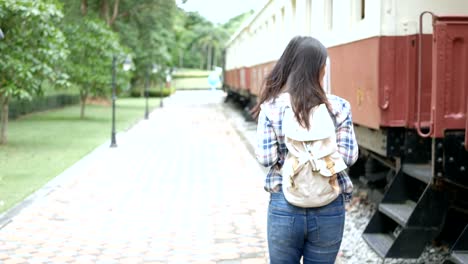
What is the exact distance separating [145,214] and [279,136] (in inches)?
214

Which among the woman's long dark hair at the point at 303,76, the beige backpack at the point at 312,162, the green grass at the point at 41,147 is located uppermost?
the woman's long dark hair at the point at 303,76

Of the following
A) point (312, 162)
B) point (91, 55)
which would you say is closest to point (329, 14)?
point (312, 162)

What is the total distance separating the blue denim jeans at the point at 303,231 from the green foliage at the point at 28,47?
11704mm

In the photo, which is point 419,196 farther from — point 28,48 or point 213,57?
point 213,57

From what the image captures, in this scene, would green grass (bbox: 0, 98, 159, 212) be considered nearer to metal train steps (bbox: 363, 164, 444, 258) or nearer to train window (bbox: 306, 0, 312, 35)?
train window (bbox: 306, 0, 312, 35)

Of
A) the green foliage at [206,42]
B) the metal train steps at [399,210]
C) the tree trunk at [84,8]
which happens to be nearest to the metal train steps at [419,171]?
the metal train steps at [399,210]

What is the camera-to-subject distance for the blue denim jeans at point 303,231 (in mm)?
3010

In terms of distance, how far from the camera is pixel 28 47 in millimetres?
15008

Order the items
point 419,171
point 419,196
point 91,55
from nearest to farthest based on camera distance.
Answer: point 419,171 < point 419,196 < point 91,55

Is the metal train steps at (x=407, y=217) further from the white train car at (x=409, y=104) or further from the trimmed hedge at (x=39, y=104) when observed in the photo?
the trimmed hedge at (x=39, y=104)

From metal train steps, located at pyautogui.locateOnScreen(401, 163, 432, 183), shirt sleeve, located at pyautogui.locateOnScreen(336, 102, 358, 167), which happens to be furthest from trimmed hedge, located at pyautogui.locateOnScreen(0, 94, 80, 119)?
shirt sleeve, located at pyautogui.locateOnScreen(336, 102, 358, 167)

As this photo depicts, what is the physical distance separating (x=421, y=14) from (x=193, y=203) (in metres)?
4.40

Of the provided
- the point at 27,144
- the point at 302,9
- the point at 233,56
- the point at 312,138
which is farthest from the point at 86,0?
the point at 312,138

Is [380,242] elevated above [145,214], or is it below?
above
